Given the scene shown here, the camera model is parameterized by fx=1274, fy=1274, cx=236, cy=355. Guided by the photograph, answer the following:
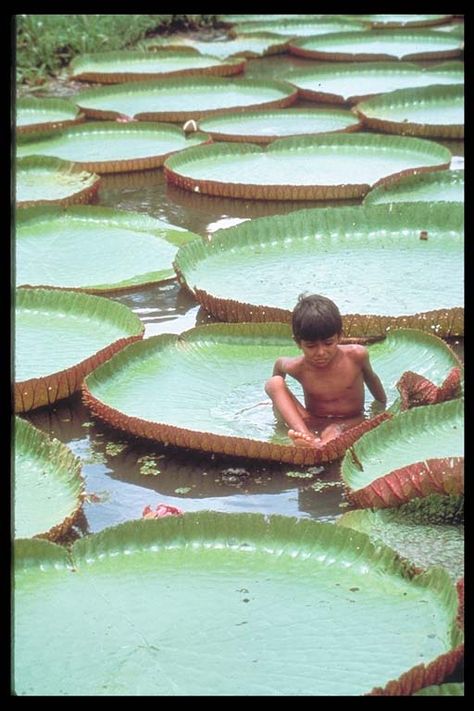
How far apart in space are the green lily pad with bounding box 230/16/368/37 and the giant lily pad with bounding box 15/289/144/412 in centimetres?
677

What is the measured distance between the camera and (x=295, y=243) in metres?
5.09

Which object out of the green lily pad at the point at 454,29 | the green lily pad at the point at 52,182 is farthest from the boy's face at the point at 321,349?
the green lily pad at the point at 454,29

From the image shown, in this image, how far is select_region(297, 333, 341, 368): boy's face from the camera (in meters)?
3.40

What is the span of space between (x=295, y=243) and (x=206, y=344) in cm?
113

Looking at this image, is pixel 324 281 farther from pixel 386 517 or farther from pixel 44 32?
pixel 44 32

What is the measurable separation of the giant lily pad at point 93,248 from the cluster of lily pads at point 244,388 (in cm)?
1

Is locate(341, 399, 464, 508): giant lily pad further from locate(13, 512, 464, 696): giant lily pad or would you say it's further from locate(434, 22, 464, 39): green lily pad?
locate(434, 22, 464, 39): green lily pad

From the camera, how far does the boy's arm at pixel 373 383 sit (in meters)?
3.54

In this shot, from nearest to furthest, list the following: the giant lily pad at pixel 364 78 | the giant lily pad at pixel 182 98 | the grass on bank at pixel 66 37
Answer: the giant lily pad at pixel 182 98 < the giant lily pad at pixel 364 78 < the grass on bank at pixel 66 37

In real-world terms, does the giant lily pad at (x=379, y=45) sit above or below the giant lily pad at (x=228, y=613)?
above

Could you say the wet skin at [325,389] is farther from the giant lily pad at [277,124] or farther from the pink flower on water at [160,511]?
the giant lily pad at [277,124]

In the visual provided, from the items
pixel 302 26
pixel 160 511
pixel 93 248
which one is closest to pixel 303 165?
pixel 93 248

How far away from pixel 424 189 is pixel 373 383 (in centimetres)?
242
